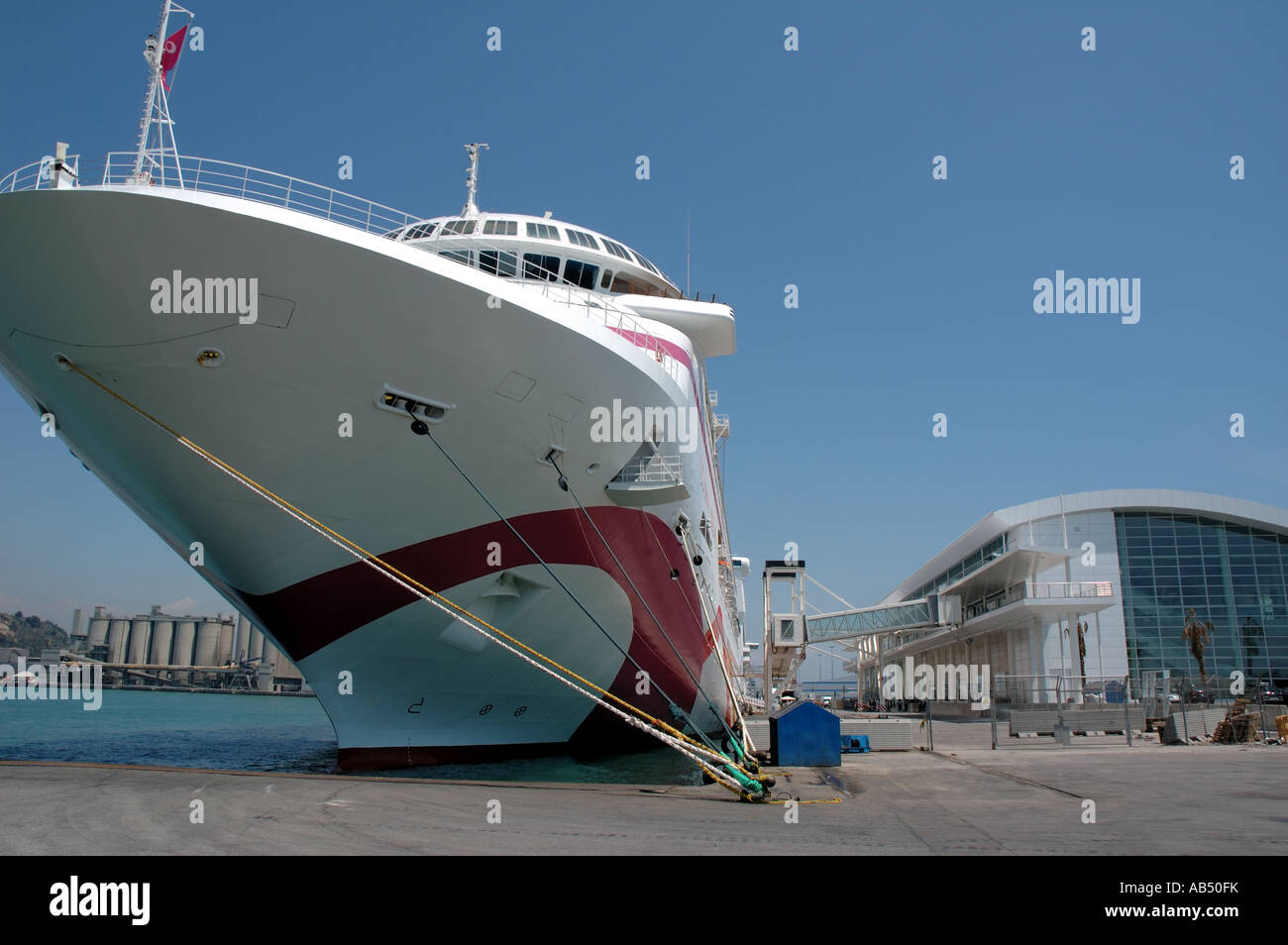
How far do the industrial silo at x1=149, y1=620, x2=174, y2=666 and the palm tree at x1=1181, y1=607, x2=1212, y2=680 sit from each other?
378 feet

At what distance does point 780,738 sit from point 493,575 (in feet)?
18.4

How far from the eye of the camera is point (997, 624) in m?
39.7

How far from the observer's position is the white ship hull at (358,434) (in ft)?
28.9

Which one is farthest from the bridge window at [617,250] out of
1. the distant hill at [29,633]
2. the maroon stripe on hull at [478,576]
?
the distant hill at [29,633]

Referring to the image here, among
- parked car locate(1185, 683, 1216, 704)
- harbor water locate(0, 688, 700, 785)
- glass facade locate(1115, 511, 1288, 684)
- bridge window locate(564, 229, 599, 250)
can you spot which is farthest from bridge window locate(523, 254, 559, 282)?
glass facade locate(1115, 511, 1288, 684)

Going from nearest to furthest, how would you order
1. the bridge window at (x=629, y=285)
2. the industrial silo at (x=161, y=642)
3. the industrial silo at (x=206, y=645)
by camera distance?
the bridge window at (x=629, y=285) → the industrial silo at (x=161, y=642) → the industrial silo at (x=206, y=645)

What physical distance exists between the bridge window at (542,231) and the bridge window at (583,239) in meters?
0.44

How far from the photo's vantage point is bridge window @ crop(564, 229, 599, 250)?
57.7ft

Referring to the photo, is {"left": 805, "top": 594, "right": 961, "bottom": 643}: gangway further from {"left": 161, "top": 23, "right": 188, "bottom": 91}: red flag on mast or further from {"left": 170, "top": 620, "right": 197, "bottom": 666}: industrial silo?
{"left": 170, "top": 620, "right": 197, "bottom": 666}: industrial silo

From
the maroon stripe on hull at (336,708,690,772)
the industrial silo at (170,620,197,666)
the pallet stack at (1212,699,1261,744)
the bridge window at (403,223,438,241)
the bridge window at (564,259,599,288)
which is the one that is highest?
the bridge window at (403,223,438,241)

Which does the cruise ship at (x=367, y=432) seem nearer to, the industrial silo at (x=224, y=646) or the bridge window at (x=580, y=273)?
the bridge window at (x=580, y=273)
